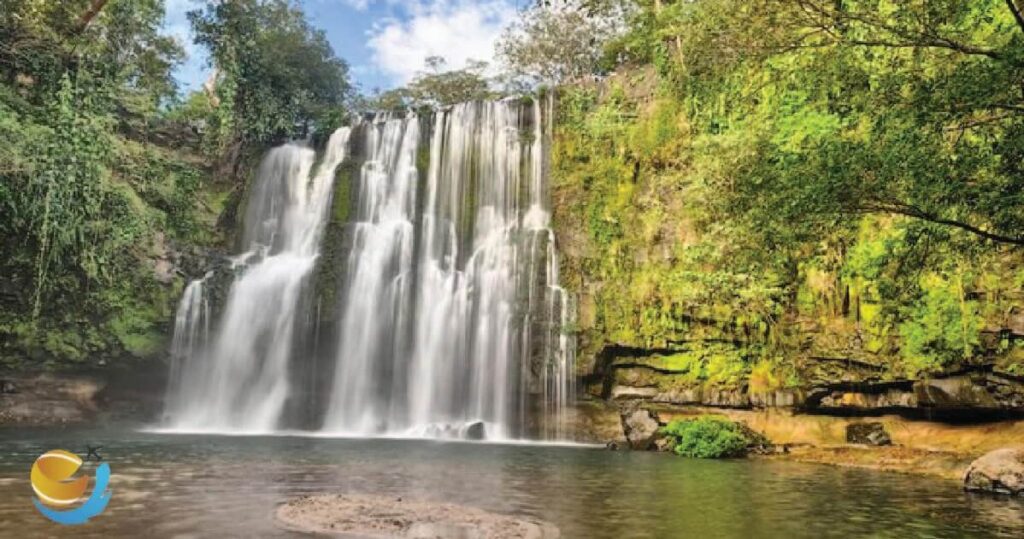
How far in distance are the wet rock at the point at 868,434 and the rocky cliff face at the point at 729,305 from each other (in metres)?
0.40

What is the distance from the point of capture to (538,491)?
10.6 m

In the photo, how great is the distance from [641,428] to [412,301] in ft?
33.5

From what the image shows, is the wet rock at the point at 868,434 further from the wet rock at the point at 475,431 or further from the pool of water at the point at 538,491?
the wet rock at the point at 475,431

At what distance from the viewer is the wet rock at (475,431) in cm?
2175

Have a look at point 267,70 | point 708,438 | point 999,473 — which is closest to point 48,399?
point 267,70

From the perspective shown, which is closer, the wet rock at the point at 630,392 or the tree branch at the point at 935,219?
the tree branch at the point at 935,219

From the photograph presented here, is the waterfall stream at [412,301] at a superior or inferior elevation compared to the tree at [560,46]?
inferior

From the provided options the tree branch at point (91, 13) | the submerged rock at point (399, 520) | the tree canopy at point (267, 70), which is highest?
the tree canopy at point (267, 70)

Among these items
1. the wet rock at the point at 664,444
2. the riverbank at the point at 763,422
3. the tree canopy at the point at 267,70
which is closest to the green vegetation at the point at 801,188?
the riverbank at the point at 763,422

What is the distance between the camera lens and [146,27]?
1090 inches

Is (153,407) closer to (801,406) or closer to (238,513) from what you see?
(238,513)

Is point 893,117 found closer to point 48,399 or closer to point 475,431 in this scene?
point 475,431

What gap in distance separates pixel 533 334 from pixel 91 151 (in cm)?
1556

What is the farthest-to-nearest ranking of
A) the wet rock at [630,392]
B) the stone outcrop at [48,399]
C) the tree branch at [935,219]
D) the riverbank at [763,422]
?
the stone outcrop at [48,399]
the wet rock at [630,392]
the riverbank at [763,422]
the tree branch at [935,219]
